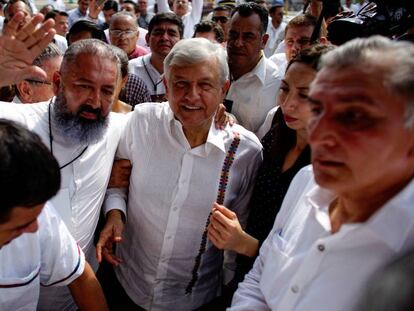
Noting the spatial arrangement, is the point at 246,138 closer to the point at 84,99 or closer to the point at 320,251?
the point at 84,99

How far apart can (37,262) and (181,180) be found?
751mm

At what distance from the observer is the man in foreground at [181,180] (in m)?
2.05

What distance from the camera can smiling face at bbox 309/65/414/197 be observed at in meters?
1.04

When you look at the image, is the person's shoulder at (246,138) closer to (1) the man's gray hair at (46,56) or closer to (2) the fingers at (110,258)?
(2) the fingers at (110,258)

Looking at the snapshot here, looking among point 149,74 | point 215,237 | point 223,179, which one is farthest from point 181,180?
point 149,74

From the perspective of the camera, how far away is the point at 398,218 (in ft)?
3.61

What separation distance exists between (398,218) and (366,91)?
346mm

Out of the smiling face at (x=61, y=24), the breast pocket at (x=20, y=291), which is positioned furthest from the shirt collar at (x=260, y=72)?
the smiling face at (x=61, y=24)

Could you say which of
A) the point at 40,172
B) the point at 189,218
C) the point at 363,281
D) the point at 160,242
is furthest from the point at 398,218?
the point at 160,242

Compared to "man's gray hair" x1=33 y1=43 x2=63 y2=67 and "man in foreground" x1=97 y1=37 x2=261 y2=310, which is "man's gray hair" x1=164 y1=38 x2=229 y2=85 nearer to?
"man in foreground" x1=97 y1=37 x2=261 y2=310

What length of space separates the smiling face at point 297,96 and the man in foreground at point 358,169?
0.62 meters

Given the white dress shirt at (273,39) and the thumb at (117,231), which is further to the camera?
the white dress shirt at (273,39)

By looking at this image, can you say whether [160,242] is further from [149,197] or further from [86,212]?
[86,212]

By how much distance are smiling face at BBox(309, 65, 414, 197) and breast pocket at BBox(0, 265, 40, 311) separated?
1158mm
